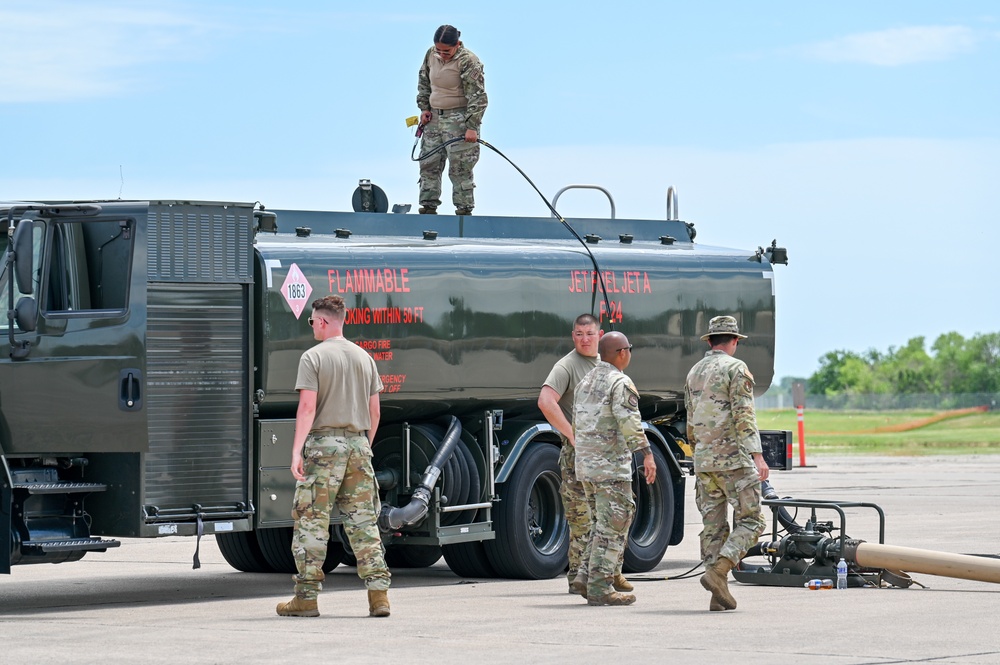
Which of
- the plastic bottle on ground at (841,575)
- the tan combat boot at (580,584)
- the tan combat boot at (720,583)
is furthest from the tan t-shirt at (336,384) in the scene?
the plastic bottle on ground at (841,575)

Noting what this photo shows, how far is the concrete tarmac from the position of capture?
9445mm

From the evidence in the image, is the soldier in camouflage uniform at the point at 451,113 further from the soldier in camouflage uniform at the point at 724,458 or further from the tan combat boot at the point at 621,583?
the tan combat boot at the point at 621,583

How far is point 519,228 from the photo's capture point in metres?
15.5

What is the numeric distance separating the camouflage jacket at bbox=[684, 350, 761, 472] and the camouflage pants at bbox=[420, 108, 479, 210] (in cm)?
422

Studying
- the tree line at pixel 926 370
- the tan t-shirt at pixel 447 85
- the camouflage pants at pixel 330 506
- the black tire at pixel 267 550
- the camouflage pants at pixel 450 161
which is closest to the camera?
the camouflage pants at pixel 330 506

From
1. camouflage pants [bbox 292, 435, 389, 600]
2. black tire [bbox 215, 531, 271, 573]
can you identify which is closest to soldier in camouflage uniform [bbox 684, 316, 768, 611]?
camouflage pants [bbox 292, 435, 389, 600]

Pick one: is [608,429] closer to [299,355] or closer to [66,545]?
[299,355]

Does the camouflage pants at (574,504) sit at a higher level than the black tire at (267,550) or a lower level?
higher

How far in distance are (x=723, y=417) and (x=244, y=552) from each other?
5.46 m

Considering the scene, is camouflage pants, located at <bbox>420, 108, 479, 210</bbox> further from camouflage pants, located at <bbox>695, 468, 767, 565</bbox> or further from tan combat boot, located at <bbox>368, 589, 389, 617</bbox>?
tan combat boot, located at <bbox>368, 589, 389, 617</bbox>

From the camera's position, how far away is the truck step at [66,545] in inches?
458

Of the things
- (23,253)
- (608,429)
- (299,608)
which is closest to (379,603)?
(299,608)

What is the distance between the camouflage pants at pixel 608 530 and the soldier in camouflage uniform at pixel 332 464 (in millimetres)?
1623

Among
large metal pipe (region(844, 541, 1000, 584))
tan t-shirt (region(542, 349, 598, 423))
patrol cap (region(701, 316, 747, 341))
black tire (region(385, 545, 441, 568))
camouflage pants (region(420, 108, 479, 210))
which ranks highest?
camouflage pants (region(420, 108, 479, 210))
